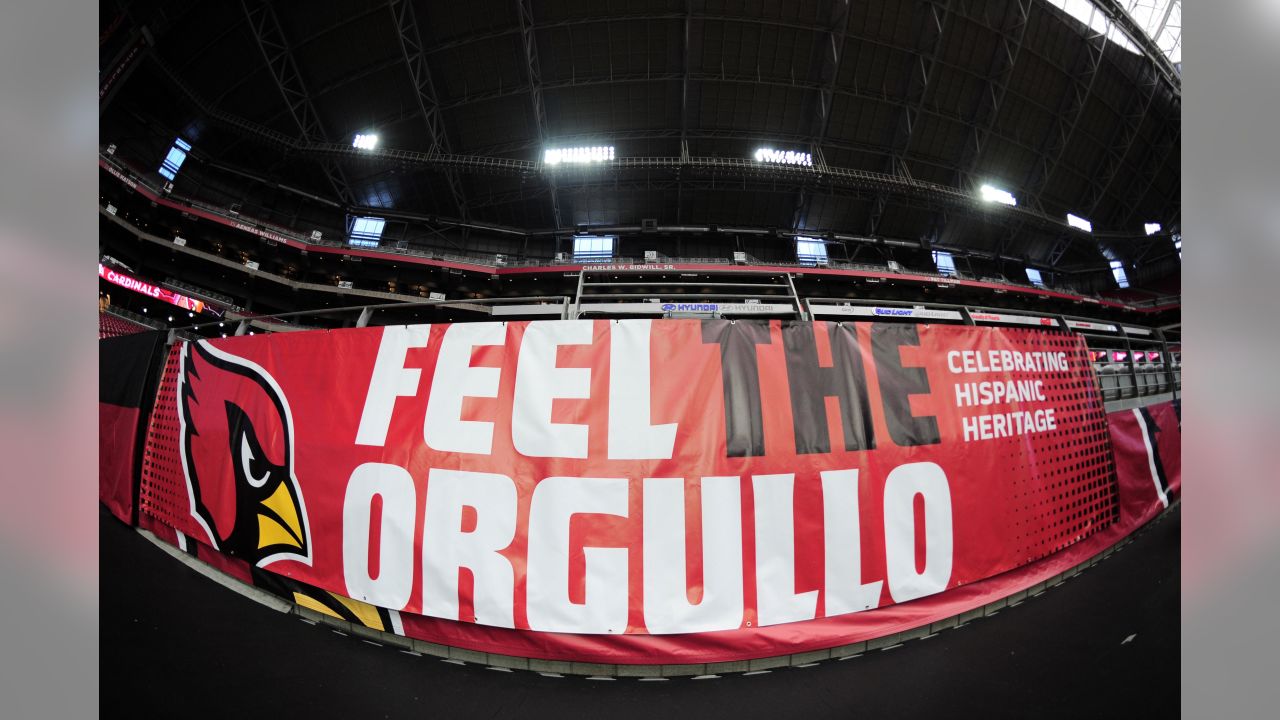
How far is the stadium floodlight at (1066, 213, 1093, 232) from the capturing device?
25.3m

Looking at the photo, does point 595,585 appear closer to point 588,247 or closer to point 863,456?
point 863,456

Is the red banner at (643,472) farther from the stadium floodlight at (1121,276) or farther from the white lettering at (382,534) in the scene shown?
the stadium floodlight at (1121,276)

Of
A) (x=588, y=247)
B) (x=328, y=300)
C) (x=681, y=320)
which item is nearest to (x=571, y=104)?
(x=588, y=247)

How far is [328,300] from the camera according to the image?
2234 centimetres

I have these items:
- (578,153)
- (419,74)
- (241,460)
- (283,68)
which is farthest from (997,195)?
(283,68)

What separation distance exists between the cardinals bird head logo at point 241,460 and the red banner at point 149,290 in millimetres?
25441

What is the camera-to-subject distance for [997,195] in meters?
23.1

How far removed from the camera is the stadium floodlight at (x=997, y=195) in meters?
22.5

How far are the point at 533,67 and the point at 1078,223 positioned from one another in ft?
119

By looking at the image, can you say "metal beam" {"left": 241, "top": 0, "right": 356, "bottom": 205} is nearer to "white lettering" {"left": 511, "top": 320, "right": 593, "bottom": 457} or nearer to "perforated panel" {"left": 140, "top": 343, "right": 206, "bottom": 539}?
"perforated panel" {"left": 140, "top": 343, "right": 206, "bottom": 539}

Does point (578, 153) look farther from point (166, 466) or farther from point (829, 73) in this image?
point (166, 466)

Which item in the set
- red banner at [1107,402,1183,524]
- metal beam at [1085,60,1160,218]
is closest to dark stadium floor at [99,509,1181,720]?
red banner at [1107,402,1183,524]
